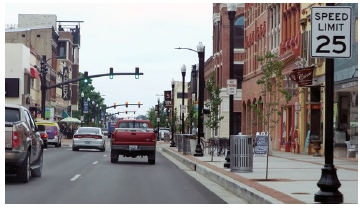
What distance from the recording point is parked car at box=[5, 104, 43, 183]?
54.1 feet

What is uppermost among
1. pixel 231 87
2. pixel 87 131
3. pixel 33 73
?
pixel 33 73

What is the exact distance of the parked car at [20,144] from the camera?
54.1ft

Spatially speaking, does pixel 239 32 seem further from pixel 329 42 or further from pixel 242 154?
pixel 329 42

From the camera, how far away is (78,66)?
143375 mm

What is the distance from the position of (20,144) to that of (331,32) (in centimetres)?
750

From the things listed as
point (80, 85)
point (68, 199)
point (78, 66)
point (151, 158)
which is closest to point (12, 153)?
point (68, 199)

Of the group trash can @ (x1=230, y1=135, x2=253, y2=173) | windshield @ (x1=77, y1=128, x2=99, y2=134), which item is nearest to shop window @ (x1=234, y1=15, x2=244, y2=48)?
windshield @ (x1=77, y1=128, x2=99, y2=134)

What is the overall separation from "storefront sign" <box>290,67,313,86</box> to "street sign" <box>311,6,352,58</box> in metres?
24.7

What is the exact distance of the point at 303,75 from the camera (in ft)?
123

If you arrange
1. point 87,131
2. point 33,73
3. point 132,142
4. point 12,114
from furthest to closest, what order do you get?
point 33,73, point 87,131, point 132,142, point 12,114

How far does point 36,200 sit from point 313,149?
26.7 metres

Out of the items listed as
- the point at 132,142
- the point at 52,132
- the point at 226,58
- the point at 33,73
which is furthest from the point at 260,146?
the point at 33,73

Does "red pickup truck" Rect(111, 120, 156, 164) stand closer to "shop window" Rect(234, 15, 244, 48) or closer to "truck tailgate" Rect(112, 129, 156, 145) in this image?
"truck tailgate" Rect(112, 129, 156, 145)
